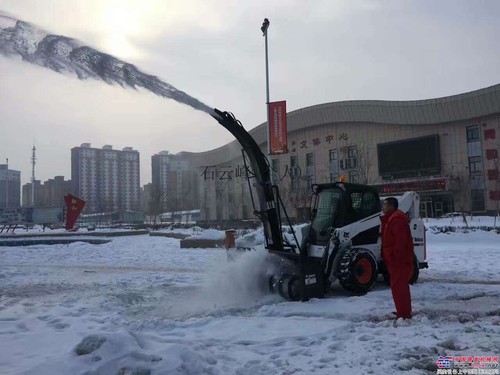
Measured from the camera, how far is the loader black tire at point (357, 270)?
8758 mm

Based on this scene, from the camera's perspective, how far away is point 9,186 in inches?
4171

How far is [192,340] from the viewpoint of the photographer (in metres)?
6.03

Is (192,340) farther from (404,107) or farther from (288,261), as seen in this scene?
(404,107)

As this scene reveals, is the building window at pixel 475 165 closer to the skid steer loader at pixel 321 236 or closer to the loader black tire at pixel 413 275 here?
the loader black tire at pixel 413 275

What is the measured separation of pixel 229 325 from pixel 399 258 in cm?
277

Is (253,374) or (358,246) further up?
(358,246)

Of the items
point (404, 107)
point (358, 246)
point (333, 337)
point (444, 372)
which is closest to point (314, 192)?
point (358, 246)

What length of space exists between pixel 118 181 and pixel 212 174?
49.3 metres

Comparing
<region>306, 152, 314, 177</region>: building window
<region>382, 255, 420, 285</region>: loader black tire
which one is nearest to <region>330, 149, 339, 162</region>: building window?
<region>306, 152, 314, 177</region>: building window

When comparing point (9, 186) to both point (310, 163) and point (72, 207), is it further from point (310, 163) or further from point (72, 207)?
point (72, 207)

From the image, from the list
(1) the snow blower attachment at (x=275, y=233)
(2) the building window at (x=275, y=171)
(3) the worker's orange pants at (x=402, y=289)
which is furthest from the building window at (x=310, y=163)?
(3) the worker's orange pants at (x=402, y=289)

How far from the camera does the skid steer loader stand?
8.66 meters

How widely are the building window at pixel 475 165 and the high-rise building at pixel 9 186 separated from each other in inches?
3637

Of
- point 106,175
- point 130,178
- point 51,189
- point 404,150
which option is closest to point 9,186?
point 51,189
